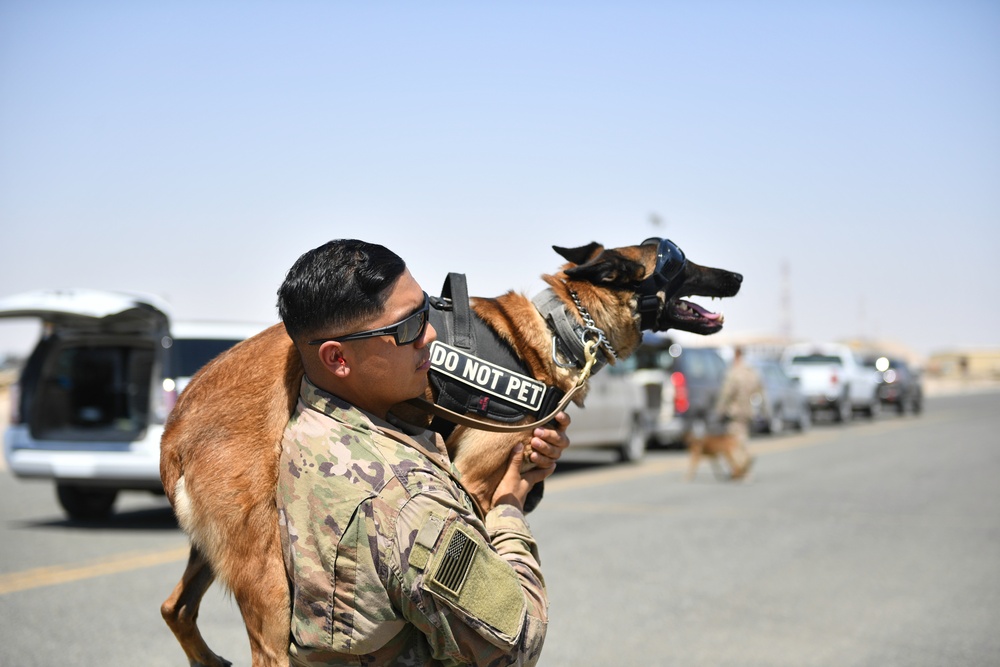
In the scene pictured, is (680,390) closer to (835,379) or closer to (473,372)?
(835,379)

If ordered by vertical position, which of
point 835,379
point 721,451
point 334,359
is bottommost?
point 835,379

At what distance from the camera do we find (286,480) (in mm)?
2084

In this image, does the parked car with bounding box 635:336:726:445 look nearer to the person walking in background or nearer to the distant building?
the person walking in background

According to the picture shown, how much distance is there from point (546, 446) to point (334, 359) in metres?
0.81

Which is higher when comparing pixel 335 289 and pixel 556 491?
pixel 335 289

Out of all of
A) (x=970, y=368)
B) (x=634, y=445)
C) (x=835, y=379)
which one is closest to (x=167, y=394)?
(x=634, y=445)

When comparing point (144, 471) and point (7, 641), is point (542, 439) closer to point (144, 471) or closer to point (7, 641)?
point (7, 641)

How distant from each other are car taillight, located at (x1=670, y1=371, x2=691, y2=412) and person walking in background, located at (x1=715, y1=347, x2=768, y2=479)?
109 inches

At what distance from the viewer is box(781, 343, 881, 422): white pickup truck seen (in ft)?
88.6

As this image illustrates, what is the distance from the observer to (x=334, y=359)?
2.04 metres

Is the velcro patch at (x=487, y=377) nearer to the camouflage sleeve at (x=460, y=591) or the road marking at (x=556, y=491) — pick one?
the camouflage sleeve at (x=460, y=591)

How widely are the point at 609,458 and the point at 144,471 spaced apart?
9744 mm

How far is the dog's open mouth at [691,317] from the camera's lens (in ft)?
12.1

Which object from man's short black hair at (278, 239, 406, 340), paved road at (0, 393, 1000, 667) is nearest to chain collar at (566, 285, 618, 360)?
man's short black hair at (278, 239, 406, 340)
